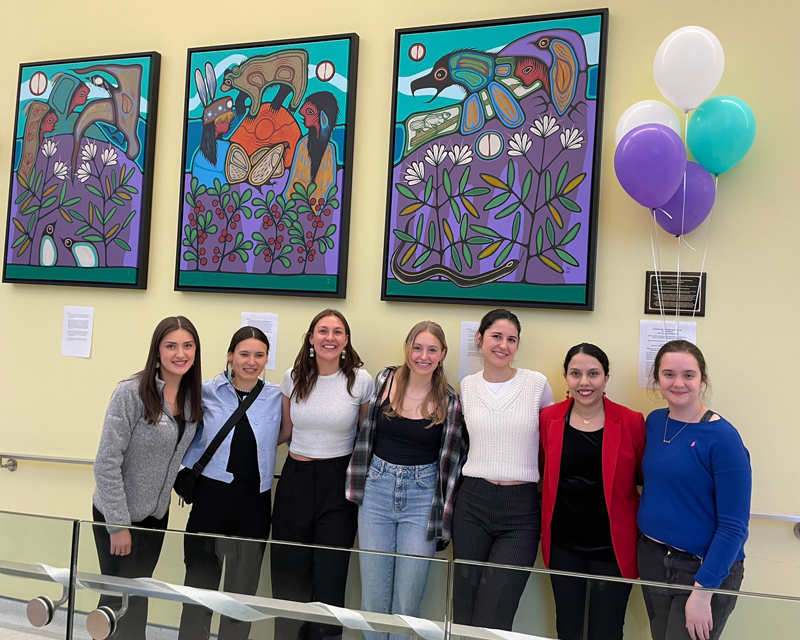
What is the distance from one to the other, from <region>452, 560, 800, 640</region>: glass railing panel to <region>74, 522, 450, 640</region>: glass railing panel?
7 centimetres

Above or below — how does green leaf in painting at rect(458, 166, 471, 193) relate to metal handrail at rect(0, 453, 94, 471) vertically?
above

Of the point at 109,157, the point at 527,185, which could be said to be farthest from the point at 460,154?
the point at 109,157

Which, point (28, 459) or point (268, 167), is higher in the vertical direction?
point (268, 167)

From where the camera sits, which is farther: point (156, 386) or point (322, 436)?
point (322, 436)

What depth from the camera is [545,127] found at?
9.43ft

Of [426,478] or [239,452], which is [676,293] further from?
[239,452]

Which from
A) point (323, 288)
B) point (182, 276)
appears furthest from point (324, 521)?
point (182, 276)

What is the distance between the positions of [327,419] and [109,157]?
1.88 metres

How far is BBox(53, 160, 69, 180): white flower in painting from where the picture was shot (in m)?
3.52

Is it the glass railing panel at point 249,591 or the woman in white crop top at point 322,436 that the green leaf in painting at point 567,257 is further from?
the glass railing panel at point 249,591

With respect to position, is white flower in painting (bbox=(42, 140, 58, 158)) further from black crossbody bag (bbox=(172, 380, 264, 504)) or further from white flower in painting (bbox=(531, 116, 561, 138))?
white flower in painting (bbox=(531, 116, 561, 138))

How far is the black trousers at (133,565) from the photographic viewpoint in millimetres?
1674

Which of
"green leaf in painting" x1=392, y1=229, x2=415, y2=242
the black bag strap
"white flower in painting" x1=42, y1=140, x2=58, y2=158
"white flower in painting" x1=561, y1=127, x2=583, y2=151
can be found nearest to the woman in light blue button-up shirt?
the black bag strap

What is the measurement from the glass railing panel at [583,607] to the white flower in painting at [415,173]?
1.91 m
